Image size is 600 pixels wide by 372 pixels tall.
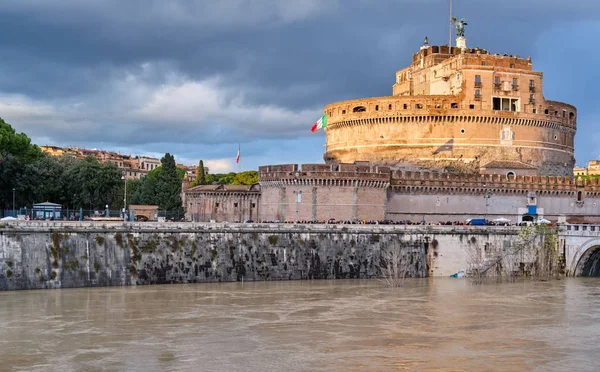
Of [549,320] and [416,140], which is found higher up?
[416,140]

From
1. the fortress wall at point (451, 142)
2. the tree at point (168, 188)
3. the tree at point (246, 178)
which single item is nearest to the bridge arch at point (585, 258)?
the fortress wall at point (451, 142)

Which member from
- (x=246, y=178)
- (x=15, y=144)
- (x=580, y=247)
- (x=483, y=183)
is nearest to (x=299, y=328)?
(x=580, y=247)

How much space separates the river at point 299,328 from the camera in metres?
23.7

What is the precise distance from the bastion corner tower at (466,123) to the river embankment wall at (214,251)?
62.4 feet

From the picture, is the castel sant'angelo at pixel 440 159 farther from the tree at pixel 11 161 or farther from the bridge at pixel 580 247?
the tree at pixel 11 161

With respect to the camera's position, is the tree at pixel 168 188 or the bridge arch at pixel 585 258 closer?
the bridge arch at pixel 585 258

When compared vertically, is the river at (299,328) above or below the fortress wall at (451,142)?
below

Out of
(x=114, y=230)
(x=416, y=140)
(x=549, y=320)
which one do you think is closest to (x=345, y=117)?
(x=416, y=140)

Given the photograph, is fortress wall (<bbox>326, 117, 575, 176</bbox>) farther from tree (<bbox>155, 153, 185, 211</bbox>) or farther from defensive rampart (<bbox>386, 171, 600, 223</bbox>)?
tree (<bbox>155, 153, 185, 211</bbox>)

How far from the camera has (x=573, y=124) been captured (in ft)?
230

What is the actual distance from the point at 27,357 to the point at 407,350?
37.0 feet

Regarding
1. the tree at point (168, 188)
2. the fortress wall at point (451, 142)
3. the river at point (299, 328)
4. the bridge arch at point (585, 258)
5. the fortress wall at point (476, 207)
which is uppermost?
the fortress wall at point (451, 142)

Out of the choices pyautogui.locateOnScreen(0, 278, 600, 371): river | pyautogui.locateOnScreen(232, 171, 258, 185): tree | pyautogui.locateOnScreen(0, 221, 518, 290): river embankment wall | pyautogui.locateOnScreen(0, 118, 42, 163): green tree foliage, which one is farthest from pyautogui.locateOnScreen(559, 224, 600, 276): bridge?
pyautogui.locateOnScreen(232, 171, 258, 185): tree

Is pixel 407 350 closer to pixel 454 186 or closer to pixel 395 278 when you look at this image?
pixel 395 278
